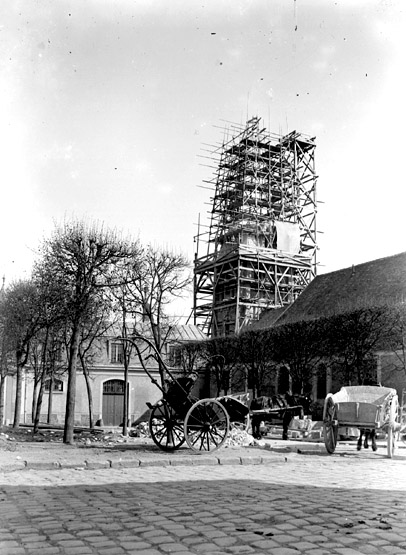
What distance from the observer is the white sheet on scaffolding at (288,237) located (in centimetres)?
5128

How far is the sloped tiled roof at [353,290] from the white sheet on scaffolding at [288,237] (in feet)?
35.9

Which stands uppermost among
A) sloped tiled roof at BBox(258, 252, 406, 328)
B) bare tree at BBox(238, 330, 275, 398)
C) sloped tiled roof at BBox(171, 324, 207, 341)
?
sloped tiled roof at BBox(258, 252, 406, 328)

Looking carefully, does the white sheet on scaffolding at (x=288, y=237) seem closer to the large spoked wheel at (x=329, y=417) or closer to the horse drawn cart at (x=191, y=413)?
the large spoked wheel at (x=329, y=417)

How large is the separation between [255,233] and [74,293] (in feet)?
117

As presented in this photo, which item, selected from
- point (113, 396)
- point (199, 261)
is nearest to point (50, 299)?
point (113, 396)

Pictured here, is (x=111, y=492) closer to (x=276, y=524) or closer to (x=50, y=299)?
(x=276, y=524)

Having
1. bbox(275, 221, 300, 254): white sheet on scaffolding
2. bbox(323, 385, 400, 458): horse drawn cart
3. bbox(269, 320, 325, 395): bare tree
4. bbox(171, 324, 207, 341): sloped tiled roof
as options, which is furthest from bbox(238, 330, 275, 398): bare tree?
bbox(275, 221, 300, 254): white sheet on scaffolding

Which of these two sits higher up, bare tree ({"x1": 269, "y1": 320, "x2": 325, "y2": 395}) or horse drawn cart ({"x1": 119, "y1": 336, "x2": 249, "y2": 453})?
bare tree ({"x1": 269, "y1": 320, "x2": 325, "y2": 395})

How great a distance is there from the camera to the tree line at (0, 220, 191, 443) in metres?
16.4

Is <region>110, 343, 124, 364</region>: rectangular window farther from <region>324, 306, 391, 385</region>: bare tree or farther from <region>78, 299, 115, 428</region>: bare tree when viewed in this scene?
<region>324, 306, 391, 385</region>: bare tree

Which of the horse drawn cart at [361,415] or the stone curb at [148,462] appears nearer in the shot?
the stone curb at [148,462]

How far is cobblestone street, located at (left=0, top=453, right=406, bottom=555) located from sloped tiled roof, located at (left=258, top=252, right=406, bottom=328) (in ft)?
72.9

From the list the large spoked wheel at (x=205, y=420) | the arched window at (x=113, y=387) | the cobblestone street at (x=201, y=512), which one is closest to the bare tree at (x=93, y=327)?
the large spoked wheel at (x=205, y=420)

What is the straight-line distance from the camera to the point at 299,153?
57062mm
